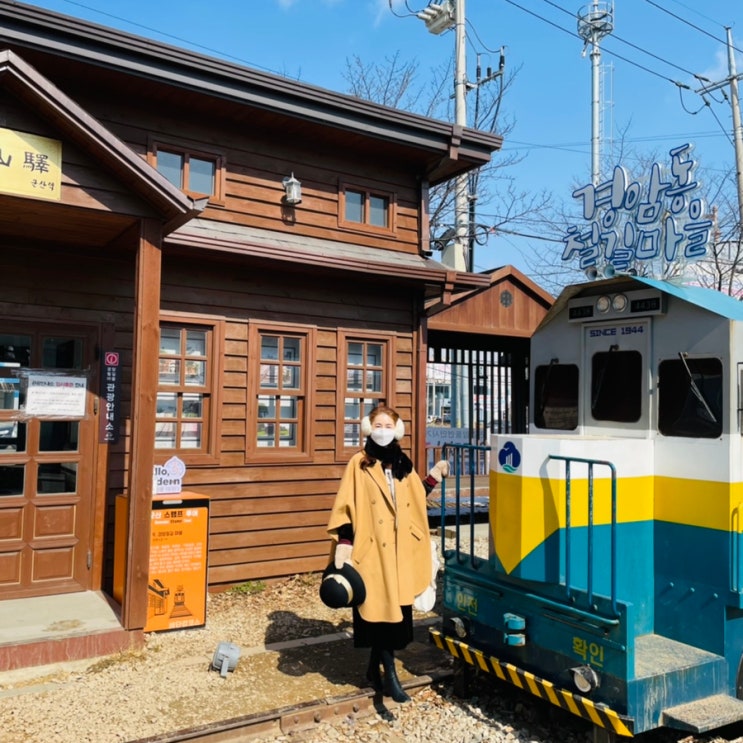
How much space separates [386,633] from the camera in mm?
4594

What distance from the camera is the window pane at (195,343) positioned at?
6.98m

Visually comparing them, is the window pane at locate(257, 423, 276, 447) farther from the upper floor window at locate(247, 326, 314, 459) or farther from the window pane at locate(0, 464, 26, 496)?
the window pane at locate(0, 464, 26, 496)

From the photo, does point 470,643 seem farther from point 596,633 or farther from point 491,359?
point 491,359

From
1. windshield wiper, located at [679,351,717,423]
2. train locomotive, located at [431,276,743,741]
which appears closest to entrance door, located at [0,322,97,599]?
train locomotive, located at [431,276,743,741]

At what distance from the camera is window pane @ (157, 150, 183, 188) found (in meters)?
6.92

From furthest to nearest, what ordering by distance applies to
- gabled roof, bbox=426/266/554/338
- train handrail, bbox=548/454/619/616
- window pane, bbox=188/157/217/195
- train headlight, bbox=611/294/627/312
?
gabled roof, bbox=426/266/554/338
window pane, bbox=188/157/217/195
train headlight, bbox=611/294/627/312
train handrail, bbox=548/454/619/616

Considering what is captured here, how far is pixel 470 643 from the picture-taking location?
473 centimetres

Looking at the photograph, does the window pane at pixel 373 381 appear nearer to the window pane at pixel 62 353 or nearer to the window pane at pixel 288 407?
the window pane at pixel 288 407

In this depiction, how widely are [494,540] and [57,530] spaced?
3.92m

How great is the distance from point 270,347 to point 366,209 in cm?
201

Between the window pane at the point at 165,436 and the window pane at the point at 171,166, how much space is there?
2373 mm

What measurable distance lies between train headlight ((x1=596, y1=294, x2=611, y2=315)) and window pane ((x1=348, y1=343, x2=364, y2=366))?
358 centimetres

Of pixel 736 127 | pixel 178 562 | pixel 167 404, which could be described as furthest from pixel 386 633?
pixel 736 127

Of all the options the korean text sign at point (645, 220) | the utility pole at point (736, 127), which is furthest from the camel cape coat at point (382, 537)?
the utility pole at point (736, 127)
